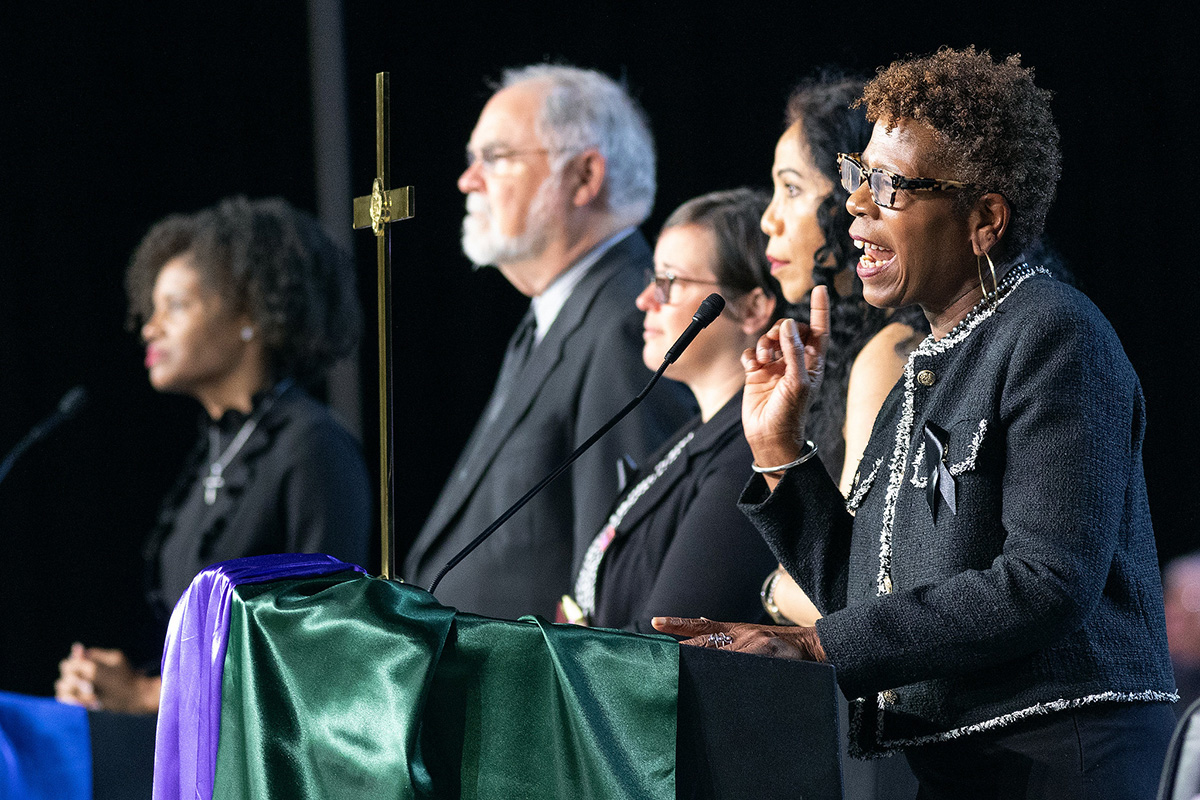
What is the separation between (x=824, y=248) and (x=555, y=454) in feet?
3.08

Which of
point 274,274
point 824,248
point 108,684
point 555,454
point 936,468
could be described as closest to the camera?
point 936,468

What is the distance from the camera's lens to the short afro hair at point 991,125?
1.53 meters

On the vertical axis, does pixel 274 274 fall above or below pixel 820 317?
below

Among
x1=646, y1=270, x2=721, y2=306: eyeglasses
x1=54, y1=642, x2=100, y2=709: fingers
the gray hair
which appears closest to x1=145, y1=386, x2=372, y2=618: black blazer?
x1=54, y1=642, x2=100, y2=709: fingers

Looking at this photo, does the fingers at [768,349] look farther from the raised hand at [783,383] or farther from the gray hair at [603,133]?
the gray hair at [603,133]

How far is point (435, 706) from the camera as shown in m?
1.34

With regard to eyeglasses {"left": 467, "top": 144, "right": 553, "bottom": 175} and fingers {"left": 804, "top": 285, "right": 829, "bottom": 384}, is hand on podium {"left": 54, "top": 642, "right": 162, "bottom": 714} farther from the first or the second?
fingers {"left": 804, "top": 285, "right": 829, "bottom": 384}

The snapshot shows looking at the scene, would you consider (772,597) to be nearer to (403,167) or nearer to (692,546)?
(692,546)

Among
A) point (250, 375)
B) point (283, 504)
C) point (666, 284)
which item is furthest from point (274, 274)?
point (666, 284)

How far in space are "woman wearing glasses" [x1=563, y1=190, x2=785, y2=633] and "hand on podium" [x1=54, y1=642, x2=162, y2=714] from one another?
1.26 meters

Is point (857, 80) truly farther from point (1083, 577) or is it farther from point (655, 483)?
point (1083, 577)

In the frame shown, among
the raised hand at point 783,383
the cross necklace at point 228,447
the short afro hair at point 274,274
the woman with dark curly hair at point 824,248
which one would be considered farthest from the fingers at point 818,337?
the short afro hair at point 274,274

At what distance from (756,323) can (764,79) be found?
0.90 meters

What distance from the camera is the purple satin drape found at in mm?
1406
